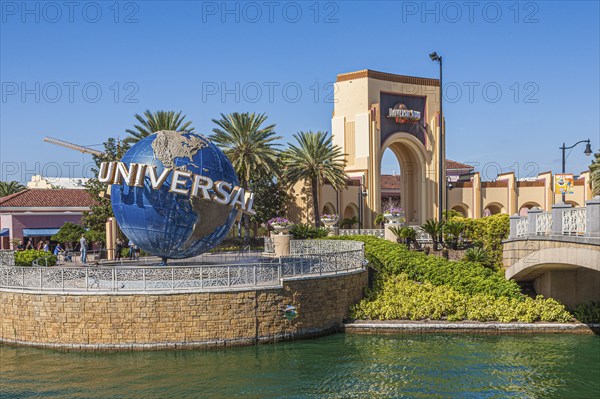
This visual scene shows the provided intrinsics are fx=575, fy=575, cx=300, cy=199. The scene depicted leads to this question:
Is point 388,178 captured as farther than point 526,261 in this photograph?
Yes

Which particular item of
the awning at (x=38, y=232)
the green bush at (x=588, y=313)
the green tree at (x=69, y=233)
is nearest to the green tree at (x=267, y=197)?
the green tree at (x=69, y=233)

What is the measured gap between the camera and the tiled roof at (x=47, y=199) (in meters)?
46.5

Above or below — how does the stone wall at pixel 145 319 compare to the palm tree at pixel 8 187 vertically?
below

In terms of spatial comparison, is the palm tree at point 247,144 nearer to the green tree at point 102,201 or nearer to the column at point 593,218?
the green tree at point 102,201

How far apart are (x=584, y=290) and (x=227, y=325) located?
1491cm

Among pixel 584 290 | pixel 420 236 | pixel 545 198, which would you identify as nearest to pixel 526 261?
pixel 584 290

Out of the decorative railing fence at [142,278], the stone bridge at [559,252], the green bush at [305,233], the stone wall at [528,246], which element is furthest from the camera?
the green bush at [305,233]

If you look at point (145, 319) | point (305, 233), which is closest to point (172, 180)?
point (145, 319)

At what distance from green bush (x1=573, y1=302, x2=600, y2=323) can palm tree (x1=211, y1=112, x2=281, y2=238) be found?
2275 centimetres

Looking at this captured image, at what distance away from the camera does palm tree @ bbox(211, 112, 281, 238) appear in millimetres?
Result: 39875

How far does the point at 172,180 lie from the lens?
2039 centimetres

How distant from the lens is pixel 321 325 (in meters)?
21.5

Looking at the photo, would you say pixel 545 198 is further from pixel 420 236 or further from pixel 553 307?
pixel 553 307

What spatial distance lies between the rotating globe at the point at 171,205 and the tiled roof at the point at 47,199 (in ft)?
94.3
